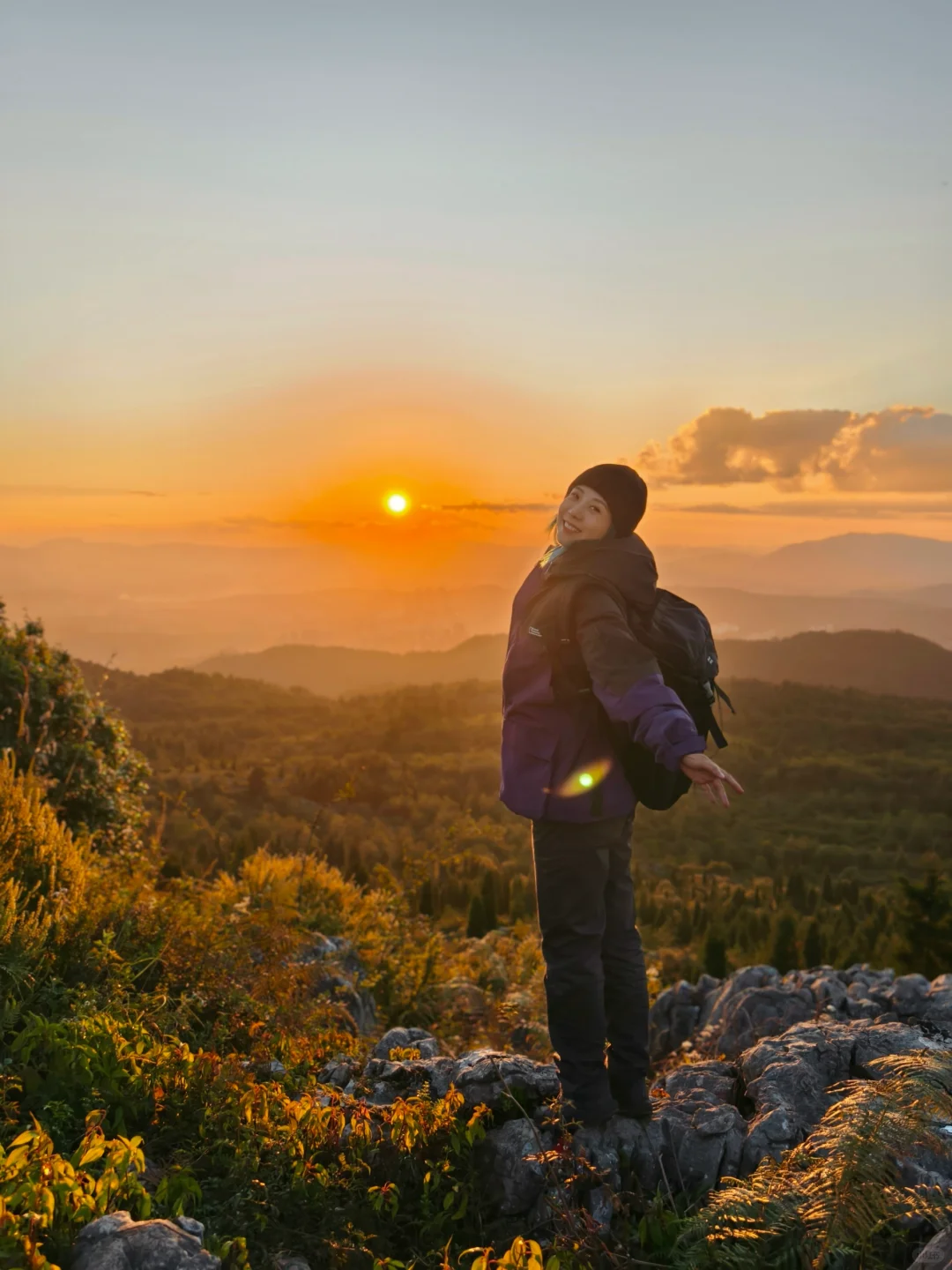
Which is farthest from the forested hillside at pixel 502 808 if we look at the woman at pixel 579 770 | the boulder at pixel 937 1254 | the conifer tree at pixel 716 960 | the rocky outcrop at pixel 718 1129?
the boulder at pixel 937 1254

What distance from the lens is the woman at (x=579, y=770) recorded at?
342 centimetres

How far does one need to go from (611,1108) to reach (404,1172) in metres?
0.94

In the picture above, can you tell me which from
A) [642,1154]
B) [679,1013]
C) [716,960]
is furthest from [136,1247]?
[716,960]

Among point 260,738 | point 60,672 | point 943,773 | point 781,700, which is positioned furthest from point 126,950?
point 781,700

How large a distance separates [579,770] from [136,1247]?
215cm

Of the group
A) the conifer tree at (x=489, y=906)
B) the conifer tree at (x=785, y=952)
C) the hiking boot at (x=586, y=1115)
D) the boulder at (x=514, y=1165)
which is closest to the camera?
the boulder at (x=514, y=1165)

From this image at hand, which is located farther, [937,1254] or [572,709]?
[572,709]

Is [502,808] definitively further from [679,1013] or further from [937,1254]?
[937,1254]

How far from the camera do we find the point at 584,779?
344cm

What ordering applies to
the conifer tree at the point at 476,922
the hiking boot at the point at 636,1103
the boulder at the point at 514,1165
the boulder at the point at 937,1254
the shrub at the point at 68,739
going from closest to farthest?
the boulder at the point at 937,1254 < the boulder at the point at 514,1165 < the hiking boot at the point at 636,1103 < the shrub at the point at 68,739 < the conifer tree at the point at 476,922

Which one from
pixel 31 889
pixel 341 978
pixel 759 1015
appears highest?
pixel 31 889

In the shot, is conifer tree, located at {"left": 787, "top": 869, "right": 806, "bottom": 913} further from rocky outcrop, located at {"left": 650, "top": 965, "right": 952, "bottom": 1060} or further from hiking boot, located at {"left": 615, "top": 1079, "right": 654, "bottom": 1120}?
hiking boot, located at {"left": 615, "top": 1079, "right": 654, "bottom": 1120}

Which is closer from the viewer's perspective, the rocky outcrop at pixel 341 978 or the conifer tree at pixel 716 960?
the rocky outcrop at pixel 341 978

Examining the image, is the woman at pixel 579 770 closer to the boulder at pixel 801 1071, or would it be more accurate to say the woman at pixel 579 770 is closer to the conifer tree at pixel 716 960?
the boulder at pixel 801 1071
